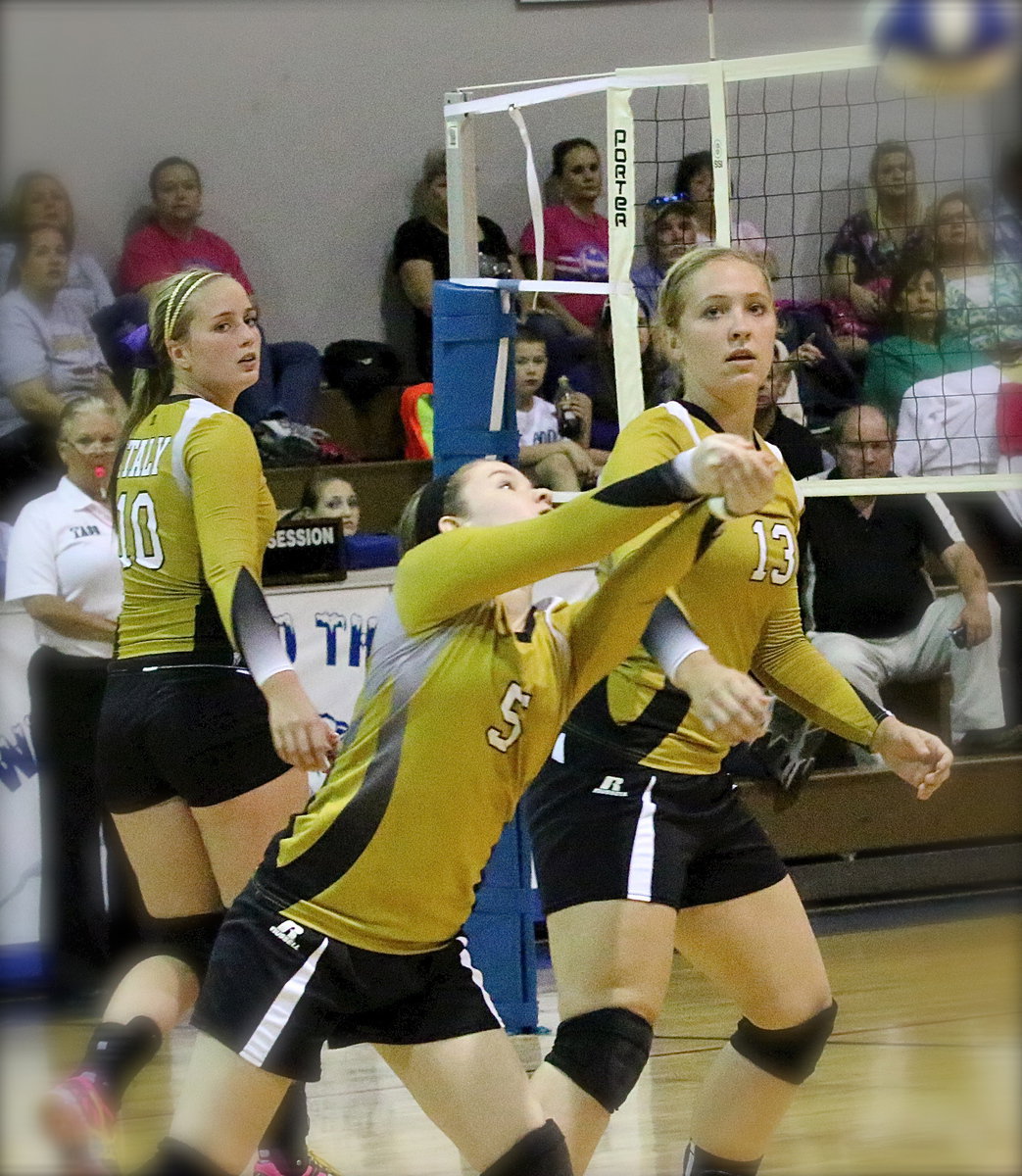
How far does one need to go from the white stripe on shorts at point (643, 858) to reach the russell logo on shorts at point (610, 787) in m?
0.06

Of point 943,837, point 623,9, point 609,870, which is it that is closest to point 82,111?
point 609,870

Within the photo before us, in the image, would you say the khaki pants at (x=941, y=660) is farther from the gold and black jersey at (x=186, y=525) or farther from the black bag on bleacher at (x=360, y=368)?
the gold and black jersey at (x=186, y=525)

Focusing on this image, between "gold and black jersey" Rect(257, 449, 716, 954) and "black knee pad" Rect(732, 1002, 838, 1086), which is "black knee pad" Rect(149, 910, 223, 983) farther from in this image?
"black knee pad" Rect(732, 1002, 838, 1086)

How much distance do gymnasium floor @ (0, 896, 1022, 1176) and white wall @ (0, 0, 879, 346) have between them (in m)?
3.15

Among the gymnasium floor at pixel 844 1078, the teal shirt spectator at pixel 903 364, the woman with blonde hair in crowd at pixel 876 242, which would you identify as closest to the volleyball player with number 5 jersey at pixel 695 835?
the gymnasium floor at pixel 844 1078

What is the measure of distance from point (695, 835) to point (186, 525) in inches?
44.9

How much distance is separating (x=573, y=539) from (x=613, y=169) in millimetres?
2766

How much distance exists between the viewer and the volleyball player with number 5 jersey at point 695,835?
2.91m

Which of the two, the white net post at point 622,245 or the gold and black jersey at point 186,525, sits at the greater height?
the white net post at point 622,245

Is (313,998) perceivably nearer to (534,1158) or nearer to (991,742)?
(534,1158)

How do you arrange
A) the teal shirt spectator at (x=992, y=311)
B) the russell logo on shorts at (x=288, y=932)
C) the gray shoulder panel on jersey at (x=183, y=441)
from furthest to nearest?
the teal shirt spectator at (x=992, y=311) < the gray shoulder panel on jersey at (x=183, y=441) < the russell logo on shorts at (x=288, y=932)

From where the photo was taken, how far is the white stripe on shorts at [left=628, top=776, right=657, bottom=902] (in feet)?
9.61

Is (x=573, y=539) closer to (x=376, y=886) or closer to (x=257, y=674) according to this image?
(x=376, y=886)

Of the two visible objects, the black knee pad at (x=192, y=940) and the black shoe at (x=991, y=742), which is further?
the black shoe at (x=991, y=742)
